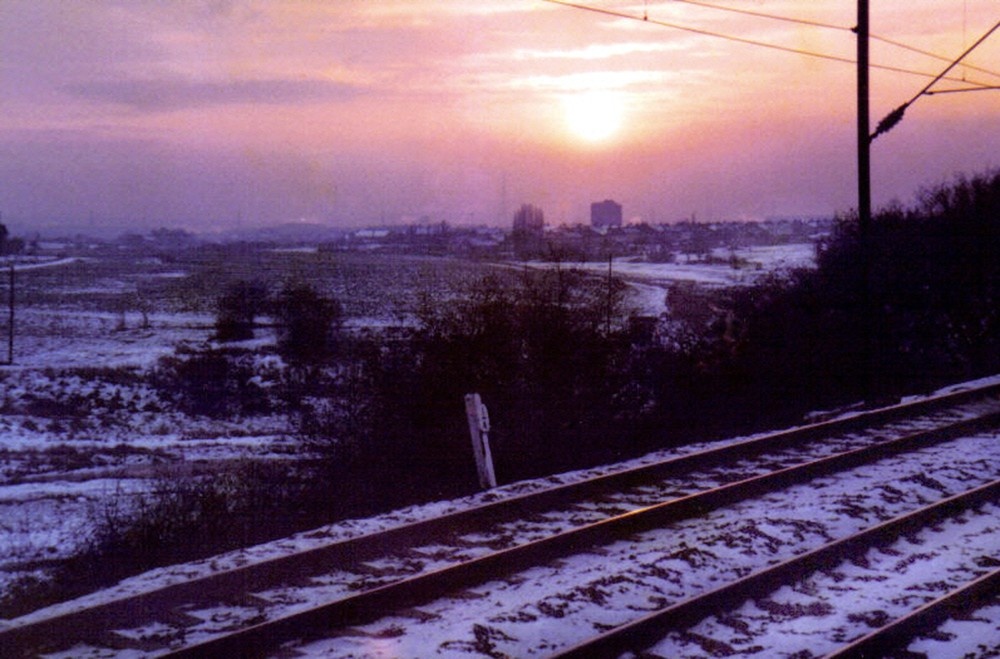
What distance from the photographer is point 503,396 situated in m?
20.0

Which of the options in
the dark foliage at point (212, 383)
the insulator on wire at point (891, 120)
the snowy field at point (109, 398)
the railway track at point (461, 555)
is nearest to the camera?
the railway track at point (461, 555)

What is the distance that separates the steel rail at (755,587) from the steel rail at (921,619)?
4 cm

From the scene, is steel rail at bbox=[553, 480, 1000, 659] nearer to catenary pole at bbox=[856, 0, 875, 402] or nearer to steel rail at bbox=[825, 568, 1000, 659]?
steel rail at bbox=[825, 568, 1000, 659]

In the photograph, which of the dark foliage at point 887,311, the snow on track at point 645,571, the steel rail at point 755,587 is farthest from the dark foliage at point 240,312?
the steel rail at point 755,587

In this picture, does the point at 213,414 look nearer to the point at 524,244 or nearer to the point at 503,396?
the point at 503,396

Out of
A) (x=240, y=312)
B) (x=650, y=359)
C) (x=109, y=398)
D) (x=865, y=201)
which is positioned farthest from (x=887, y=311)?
(x=240, y=312)

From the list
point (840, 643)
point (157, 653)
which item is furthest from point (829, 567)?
point (157, 653)

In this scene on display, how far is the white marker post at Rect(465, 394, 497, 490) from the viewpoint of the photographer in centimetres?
1408

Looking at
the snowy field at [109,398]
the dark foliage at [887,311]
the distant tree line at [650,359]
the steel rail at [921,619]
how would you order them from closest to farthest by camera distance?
the steel rail at [921,619], the distant tree line at [650,359], the snowy field at [109,398], the dark foliage at [887,311]

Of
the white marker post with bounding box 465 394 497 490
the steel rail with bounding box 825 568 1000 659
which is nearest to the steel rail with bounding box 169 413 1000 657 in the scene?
the white marker post with bounding box 465 394 497 490

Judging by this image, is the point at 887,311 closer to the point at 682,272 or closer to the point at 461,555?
the point at 461,555

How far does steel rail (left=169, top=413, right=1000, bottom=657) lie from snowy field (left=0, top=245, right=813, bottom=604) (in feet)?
15.4

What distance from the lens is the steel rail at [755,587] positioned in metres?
7.74

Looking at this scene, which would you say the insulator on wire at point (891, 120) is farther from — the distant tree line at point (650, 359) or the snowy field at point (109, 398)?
the snowy field at point (109, 398)
